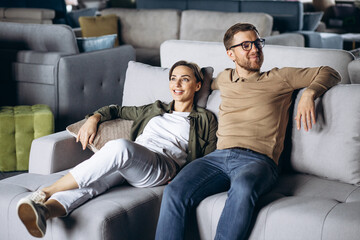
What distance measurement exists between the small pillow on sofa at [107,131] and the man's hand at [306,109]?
0.88 meters

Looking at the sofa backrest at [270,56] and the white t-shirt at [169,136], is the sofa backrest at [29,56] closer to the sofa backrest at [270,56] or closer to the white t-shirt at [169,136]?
the sofa backrest at [270,56]

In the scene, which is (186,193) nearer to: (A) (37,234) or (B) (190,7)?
(A) (37,234)

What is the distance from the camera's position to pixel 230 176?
208cm

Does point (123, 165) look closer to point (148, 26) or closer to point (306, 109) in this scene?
point (306, 109)

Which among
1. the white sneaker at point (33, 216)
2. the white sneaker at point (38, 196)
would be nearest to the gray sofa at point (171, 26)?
the white sneaker at point (38, 196)

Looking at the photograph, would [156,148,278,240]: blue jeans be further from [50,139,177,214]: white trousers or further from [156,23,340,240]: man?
[50,139,177,214]: white trousers

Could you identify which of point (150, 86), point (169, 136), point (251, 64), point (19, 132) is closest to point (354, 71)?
point (251, 64)

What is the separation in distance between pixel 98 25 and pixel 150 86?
11.5 ft

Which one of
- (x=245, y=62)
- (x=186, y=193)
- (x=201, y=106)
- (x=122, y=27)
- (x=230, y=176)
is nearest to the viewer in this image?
(x=186, y=193)

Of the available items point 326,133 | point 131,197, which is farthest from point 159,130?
point 326,133

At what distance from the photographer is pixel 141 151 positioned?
81.1 inches

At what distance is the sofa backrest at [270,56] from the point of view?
2.38m

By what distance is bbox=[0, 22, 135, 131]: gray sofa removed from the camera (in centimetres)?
385

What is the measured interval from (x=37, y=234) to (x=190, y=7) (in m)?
5.04
